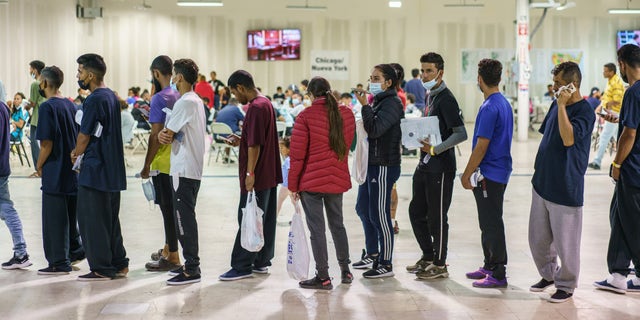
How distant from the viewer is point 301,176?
509cm

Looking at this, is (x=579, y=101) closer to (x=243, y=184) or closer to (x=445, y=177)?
(x=445, y=177)

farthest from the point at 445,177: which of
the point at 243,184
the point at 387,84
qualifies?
the point at 243,184

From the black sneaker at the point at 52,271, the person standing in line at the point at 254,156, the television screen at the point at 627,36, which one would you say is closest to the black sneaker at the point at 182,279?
the person standing in line at the point at 254,156

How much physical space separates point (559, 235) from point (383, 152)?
47.6 inches

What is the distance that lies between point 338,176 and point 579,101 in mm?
1438

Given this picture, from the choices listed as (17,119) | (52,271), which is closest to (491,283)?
(52,271)

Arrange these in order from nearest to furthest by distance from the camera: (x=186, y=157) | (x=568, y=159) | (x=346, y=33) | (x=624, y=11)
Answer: (x=568, y=159), (x=186, y=157), (x=624, y=11), (x=346, y=33)

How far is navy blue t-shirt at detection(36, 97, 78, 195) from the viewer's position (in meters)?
5.43

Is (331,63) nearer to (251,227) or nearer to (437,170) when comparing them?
(437,170)

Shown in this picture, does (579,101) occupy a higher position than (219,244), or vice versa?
(579,101)

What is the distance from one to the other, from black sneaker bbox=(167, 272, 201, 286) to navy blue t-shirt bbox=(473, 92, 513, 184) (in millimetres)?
1876

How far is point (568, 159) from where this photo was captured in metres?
4.70

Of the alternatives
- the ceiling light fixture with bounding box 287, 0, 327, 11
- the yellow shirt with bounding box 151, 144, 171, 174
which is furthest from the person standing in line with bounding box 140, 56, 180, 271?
the ceiling light fixture with bounding box 287, 0, 327, 11

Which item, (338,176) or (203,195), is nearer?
(338,176)
